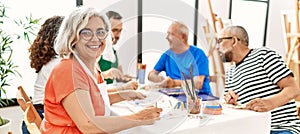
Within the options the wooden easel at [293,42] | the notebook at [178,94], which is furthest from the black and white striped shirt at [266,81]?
the wooden easel at [293,42]

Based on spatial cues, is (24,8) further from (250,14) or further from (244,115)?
(250,14)

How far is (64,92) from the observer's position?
104cm

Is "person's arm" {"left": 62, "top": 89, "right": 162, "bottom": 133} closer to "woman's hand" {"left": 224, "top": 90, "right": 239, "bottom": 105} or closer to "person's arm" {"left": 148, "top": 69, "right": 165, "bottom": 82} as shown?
"person's arm" {"left": 148, "top": 69, "right": 165, "bottom": 82}

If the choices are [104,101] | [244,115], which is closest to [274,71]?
[244,115]

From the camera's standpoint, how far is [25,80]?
248cm

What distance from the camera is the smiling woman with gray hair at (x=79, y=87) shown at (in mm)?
1037

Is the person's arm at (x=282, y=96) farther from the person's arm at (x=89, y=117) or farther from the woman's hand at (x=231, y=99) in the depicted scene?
the person's arm at (x=89, y=117)

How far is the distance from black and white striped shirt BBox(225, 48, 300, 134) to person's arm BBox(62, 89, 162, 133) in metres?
0.89

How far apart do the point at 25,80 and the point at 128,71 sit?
180 cm

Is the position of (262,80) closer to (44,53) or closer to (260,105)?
(260,105)

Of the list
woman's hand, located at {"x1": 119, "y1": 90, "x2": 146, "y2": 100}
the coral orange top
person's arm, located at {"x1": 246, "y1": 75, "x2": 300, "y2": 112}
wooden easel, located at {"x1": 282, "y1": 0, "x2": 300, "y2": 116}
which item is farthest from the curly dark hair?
wooden easel, located at {"x1": 282, "y1": 0, "x2": 300, "y2": 116}

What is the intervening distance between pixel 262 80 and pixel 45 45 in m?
1.20

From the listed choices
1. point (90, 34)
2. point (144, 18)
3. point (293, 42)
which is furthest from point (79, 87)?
point (293, 42)

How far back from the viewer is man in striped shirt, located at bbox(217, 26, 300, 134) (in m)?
1.64
